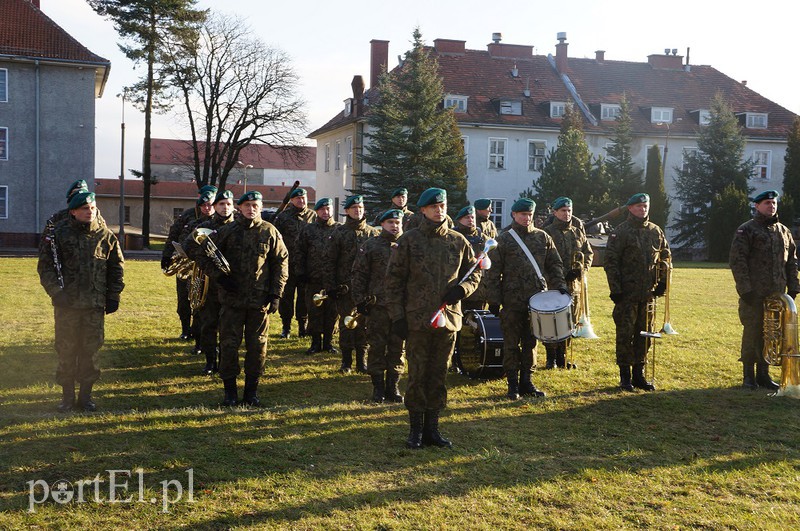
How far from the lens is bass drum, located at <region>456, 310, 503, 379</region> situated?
34.3ft

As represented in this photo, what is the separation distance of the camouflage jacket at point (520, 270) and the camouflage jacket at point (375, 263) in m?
1.23

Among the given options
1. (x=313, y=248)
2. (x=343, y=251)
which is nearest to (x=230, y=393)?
(x=343, y=251)

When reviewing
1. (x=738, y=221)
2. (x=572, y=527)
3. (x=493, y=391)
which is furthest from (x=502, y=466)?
(x=738, y=221)

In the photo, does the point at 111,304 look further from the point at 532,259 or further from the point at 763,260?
the point at 763,260

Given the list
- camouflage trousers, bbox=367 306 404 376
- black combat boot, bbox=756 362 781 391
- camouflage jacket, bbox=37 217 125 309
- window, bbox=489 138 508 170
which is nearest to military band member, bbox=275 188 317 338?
camouflage trousers, bbox=367 306 404 376

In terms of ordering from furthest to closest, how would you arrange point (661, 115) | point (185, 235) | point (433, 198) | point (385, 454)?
point (661, 115) → point (185, 235) → point (433, 198) → point (385, 454)

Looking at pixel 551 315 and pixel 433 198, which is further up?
pixel 433 198

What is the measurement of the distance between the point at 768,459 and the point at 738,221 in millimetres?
41359

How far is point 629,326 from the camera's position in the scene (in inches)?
399

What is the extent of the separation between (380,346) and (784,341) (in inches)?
188

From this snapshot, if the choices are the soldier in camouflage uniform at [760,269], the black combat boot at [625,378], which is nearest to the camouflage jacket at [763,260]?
the soldier in camouflage uniform at [760,269]

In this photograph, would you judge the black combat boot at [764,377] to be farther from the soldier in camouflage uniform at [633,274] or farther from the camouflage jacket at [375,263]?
the camouflage jacket at [375,263]

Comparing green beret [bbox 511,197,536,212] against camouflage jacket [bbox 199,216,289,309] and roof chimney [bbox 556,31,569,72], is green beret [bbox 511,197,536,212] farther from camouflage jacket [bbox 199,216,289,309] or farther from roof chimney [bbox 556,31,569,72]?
roof chimney [bbox 556,31,569,72]

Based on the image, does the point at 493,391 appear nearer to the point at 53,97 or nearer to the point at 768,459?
the point at 768,459
